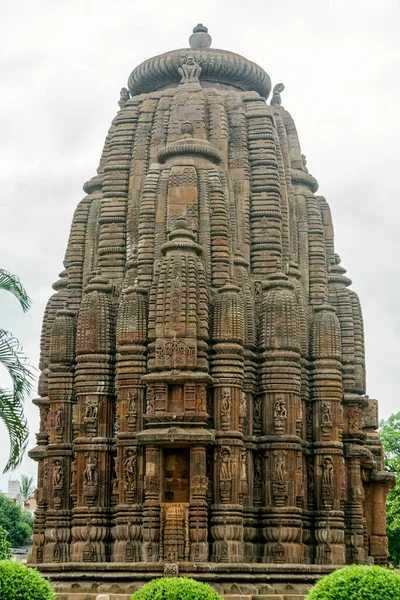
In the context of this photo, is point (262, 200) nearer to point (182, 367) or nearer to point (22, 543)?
point (182, 367)

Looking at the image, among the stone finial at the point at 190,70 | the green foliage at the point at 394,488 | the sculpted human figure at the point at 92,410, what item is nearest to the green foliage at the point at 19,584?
the sculpted human figure at the point at 92,410

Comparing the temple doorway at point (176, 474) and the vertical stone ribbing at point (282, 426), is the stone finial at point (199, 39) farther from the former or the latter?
the temple doorway at point (176, 474)

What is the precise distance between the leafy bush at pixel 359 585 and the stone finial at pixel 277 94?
18463 millimetres

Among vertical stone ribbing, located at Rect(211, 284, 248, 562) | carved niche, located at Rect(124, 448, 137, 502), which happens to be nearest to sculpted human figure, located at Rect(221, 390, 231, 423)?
vertical stone ribbing, located at Rect(211, 284, 248, 562)

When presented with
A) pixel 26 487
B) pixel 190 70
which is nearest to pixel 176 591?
Result: pixel 190 70

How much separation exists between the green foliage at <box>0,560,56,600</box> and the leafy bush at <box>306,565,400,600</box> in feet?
13.9

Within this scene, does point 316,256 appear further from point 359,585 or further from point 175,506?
point 359,585

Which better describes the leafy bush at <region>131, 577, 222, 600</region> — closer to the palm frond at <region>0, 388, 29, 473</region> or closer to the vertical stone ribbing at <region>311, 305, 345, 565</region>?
the palm frond at <region>0, 388, 29, 473</region>

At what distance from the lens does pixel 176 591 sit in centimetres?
1831

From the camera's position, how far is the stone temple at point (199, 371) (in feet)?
80.2

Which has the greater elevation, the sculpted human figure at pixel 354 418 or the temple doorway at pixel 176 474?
the sculpted human figure at pixel 354 418

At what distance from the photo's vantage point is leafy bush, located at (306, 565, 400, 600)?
17.4 meters

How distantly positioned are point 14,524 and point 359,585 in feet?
143

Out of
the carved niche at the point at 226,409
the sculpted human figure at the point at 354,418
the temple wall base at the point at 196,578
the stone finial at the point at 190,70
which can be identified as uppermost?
the stone finial at the point at 190,70
